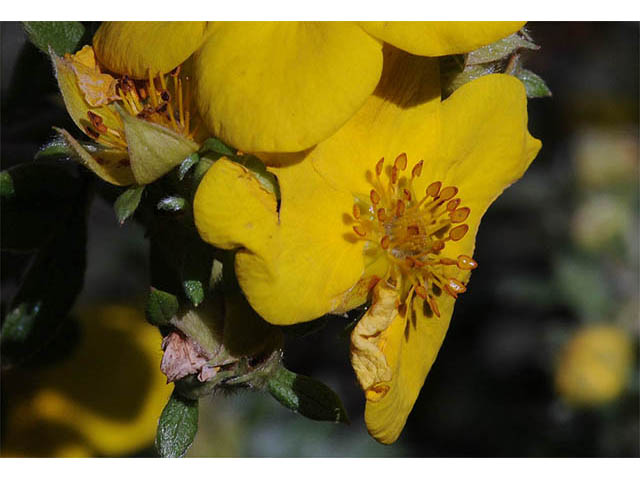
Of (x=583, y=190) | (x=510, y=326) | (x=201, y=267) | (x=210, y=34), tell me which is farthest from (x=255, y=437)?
(x=210, y=34)

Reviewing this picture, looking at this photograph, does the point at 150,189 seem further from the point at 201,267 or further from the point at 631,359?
the point at 631,359

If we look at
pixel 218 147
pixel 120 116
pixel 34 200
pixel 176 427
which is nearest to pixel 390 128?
pixel 218 147

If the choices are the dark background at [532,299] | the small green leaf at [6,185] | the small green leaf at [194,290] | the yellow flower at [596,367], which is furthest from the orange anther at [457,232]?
the yellow flower at [596,367]

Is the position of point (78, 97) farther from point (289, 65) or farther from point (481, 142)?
point (481, 142)

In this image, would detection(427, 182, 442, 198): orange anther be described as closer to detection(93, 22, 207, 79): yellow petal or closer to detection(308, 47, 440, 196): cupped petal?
detection(308, 47, 440, 196): cupped petal

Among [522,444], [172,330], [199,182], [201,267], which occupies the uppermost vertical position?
[199,182]
